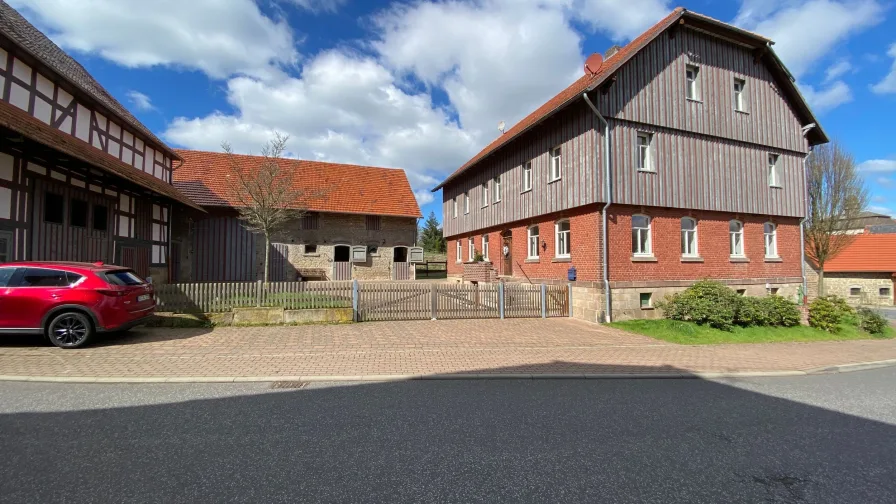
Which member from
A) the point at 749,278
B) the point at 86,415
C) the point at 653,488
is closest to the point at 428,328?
the point at 86,415

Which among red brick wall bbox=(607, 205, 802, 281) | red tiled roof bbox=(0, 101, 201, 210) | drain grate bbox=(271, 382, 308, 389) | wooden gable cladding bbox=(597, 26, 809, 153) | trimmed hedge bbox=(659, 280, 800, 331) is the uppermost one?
wooden gable cladding bbox=(597, 26, 809, 153)

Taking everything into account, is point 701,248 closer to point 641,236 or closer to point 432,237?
point 641,236

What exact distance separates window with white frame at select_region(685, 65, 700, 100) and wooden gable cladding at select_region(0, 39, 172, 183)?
1998 centimetres

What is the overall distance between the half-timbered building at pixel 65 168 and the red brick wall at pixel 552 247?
13.4 m

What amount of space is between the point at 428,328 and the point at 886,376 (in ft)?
30.8

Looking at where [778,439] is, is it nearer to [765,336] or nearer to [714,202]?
[765,336]

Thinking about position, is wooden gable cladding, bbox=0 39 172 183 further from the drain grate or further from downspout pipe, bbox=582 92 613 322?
downspout pipe, bbox=582 92 613 322

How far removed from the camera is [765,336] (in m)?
12.2

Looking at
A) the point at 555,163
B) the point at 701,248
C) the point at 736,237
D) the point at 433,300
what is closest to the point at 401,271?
the point at 555,163

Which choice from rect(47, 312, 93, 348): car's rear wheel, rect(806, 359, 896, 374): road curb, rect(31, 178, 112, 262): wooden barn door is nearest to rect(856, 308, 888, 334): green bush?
rect(806, 359, 896, 374): road curb

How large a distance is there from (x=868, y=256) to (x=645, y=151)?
31267mm

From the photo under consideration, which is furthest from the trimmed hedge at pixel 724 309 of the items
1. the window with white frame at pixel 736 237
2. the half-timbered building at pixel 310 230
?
the half-timbered building at pixel 310 230

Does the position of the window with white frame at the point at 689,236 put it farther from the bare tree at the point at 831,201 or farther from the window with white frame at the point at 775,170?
the bare tree at the point at 831,201

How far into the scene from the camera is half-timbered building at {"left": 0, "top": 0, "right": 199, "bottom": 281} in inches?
375
